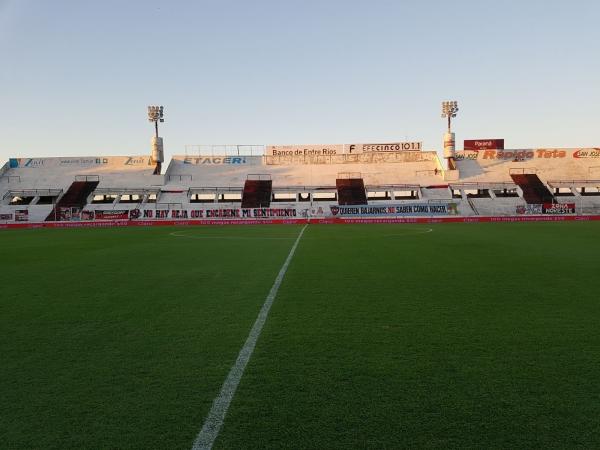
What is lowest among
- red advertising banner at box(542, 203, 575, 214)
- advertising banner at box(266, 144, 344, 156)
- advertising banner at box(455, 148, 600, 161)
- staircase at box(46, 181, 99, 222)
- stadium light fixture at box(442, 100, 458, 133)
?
red advertising banner at box(542, 203, 575, 214)

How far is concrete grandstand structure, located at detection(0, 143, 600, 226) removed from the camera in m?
41.2

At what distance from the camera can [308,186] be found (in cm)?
4950

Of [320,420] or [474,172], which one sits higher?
[474,172]

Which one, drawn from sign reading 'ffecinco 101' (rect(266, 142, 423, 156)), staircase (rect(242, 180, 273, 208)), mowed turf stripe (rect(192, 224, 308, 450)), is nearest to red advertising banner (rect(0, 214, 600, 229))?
staircase (rect(242, 180, 273, 208))

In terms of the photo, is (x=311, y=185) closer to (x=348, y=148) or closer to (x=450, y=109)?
(x=348, y=148)

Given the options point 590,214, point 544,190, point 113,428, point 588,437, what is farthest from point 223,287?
point 544,190

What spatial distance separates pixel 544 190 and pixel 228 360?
4999cm

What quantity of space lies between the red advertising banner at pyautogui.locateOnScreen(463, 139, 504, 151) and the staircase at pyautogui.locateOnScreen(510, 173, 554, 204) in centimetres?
713

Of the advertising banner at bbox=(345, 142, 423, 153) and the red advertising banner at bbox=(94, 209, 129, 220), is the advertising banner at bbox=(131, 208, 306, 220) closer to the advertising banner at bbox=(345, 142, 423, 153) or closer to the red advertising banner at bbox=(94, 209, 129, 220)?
the red advertising banner at bbox=(94, 209, 129, 220)

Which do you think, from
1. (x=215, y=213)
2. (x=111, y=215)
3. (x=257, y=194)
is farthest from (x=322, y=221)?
(x=111, y=215)

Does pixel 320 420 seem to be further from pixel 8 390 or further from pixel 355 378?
pixel 8 390

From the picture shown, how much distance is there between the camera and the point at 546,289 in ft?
24.2

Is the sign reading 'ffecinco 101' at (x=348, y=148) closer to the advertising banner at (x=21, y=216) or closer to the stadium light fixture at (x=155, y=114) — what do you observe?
the stadium light fixture at (x=155, y=114)

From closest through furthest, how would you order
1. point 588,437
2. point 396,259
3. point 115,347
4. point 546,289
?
point 588,437 → point 115,347 → point 546,289 → point 396,259
